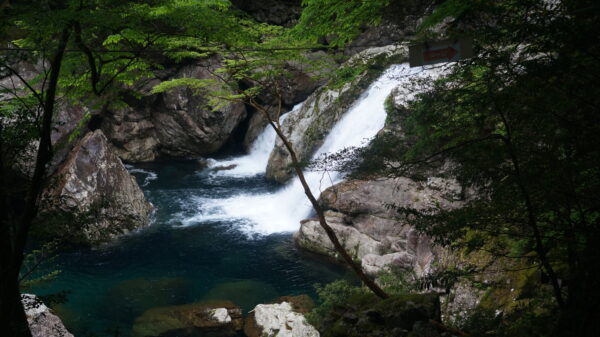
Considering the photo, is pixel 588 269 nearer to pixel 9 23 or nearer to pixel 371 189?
pixel 9 23

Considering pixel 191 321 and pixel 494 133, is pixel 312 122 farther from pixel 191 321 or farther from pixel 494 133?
pixel 494 133

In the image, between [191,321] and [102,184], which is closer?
[191,321]

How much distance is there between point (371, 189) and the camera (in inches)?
502

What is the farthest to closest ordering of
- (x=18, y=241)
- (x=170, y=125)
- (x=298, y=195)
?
(x=170, y=125) < (x=298, y=195) < (x=18, y=241)

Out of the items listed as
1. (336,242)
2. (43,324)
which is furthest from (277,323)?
(43,324)

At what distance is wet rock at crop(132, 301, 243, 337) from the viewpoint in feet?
29.7

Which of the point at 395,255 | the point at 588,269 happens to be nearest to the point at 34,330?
the point at 395,255

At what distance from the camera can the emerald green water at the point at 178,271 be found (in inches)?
403

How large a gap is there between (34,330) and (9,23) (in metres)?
5.79

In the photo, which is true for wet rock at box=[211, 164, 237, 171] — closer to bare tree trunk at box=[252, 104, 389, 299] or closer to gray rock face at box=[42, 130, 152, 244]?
gray rock face at box=[42, 130, 152, 244]

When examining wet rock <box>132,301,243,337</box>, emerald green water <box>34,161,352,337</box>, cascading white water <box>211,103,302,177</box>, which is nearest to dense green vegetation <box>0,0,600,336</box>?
wet rock <box>132,301,243,337</box>

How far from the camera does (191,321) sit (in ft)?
30.7

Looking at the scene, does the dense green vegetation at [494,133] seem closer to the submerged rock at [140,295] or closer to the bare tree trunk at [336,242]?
the bare tree trunk at [336,242]

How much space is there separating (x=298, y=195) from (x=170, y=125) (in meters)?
10.9
